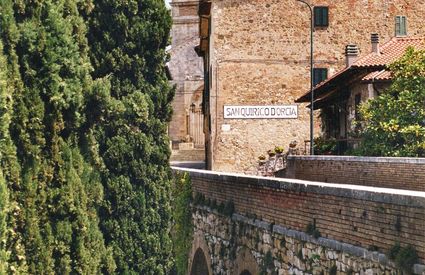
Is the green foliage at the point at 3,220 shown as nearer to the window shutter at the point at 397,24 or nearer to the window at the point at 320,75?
the window at the point at 320,75

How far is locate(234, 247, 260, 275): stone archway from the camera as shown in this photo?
57.3 feet

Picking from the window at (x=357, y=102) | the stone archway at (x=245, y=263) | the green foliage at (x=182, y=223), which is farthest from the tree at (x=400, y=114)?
the stone archway at (x=245, y=263)

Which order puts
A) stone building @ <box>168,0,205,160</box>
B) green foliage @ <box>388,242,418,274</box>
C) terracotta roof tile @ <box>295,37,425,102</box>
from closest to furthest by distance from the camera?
green foliage @ <box>388,242,418,274</box> < terracotta roof tile @ <box>295,37,425,102</box> < stone building @ <box>168,0,205,160</box>

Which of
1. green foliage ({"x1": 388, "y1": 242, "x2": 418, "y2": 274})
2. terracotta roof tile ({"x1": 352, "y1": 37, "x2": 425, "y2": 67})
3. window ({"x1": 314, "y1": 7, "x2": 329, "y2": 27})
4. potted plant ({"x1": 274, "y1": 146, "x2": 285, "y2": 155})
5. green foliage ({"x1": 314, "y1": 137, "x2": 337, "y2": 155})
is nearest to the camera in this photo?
green foliage ({"x1": 388, "y1": 242, "x2": 418, "y2": 274})

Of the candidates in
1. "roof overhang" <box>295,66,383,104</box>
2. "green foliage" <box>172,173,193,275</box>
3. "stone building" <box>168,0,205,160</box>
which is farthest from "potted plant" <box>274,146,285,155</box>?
"stone building" <box>168,0,205,160</box>

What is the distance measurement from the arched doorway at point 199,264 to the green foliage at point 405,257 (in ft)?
44.1

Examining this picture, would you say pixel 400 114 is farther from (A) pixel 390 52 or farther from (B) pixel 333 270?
(B) pixel 333 270

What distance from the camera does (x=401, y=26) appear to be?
133 ft

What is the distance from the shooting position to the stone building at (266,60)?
3816cm

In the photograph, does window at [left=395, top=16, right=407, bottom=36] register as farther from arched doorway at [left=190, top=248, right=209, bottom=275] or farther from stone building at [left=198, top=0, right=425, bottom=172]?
arched doorway at [left=190, top=248, right=209, bottom=275]

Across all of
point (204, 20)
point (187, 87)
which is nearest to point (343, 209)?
point (204, 20)

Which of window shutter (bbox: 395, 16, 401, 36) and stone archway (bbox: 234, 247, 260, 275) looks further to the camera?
window shutter (bbox: 395, 16, 401, 36)

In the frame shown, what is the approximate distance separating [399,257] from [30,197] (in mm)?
9279

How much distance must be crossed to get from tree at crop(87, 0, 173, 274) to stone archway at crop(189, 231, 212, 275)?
2.49 ft
